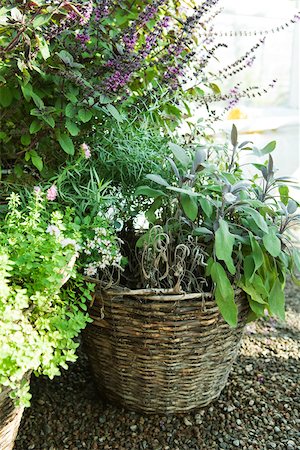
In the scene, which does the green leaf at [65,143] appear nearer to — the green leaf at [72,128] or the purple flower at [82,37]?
the green leaf at [72,128]

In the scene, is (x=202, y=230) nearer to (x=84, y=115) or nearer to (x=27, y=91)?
(x=84, y=115)

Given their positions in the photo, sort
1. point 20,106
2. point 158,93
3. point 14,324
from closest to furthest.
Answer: point 14,324 → point 20,106 → point 158,93

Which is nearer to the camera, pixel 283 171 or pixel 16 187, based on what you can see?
pixel 16 187

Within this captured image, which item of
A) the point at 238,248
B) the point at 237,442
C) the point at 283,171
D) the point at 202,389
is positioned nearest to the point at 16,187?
the point at 238,248

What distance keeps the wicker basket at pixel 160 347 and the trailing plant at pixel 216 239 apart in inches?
2.3

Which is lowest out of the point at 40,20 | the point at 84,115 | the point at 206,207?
the point at 206,207

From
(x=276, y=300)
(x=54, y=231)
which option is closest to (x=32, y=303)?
(x=54, y=231)

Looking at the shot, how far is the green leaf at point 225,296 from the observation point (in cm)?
139

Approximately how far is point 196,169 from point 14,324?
0.62 metres

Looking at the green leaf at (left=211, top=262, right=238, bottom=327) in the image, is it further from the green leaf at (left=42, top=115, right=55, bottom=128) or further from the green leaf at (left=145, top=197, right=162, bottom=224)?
the green leaf at (left=42, top=115, right=55, bottom=128)

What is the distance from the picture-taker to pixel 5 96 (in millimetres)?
1491

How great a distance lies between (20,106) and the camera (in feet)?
5.18

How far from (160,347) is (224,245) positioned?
1.09 feet

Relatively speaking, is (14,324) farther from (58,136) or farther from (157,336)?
(58,136)
